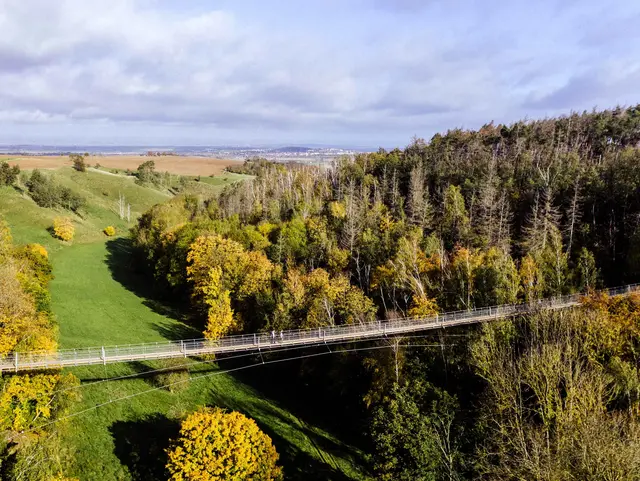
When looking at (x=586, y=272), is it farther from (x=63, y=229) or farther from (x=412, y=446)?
(x=63, y=229)

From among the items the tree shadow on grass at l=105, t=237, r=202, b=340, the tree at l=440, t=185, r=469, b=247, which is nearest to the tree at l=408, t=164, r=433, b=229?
the tree at l=440, t=185, r=469, b=247

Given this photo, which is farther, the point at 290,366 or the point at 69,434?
the point at 290,366

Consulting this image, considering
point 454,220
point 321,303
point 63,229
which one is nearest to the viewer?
point 321,303

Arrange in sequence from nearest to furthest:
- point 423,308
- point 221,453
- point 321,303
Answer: point 221,453
point 423,308
point 321,303

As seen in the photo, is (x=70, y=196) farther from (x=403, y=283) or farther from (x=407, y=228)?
(x=403, y=283)

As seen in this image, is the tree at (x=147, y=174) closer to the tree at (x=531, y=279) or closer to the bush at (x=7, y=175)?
the bush at (x=7, y=175)

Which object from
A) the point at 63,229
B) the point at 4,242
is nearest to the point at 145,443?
the point at 4,242

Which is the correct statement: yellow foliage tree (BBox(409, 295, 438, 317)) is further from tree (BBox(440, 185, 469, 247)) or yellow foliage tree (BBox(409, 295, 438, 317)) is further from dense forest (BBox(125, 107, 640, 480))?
tree (BBox(440, 185, 469, 247))

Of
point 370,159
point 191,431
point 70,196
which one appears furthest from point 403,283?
point 70,196
